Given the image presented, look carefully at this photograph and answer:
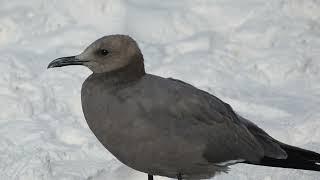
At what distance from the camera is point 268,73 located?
605cm

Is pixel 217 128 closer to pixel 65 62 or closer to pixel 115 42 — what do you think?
pixel 115 42

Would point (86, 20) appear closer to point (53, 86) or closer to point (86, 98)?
point (53, 86)

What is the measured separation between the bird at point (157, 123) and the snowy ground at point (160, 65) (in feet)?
3.24

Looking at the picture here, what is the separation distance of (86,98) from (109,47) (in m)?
0.21

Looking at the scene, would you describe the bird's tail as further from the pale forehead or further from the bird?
the pale forehead

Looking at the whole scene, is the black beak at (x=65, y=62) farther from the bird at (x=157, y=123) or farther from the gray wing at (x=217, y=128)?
the gray wing at (x=217, y=128)

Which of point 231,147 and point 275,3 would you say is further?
point 275,3

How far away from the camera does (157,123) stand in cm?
295

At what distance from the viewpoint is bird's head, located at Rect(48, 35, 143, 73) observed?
3029 millimetres

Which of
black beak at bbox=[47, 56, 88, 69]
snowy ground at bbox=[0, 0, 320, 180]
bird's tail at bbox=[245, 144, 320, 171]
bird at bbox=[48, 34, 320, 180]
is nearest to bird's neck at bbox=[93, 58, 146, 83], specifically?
bird at bbox=[48, 34, 320, 180]

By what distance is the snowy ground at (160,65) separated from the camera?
16.3 ft

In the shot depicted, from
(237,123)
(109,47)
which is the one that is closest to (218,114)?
(237,123)

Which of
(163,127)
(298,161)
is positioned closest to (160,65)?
(298,161)

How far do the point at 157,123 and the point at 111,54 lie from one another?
32 centimetres
